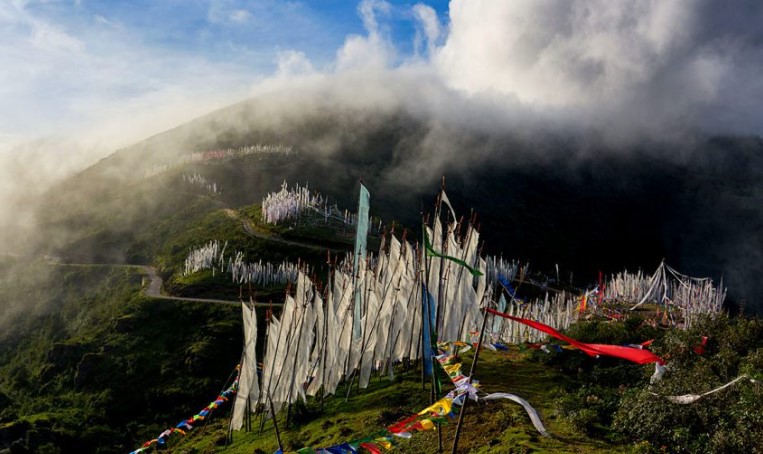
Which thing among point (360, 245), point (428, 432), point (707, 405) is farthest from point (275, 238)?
point (707, 405)

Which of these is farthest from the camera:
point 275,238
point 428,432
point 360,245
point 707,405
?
point 275,238

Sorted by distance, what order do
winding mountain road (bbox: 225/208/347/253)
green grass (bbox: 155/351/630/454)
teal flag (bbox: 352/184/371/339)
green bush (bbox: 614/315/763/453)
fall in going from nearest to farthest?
1. green bush (bbox: 614/315/763/453)
2. green grass (bbox: 155/351/630/454)
3. teal flag (bbox: 352/184/371/339)
4. winding mountain road (bbox: 225/208/347/253)

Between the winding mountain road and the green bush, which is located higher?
the winding mountain road

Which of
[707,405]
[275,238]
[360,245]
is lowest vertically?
[707,405]

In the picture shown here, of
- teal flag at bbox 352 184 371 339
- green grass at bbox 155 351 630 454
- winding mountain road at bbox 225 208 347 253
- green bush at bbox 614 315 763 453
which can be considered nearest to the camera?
green bush at bbox 614 315 763 453

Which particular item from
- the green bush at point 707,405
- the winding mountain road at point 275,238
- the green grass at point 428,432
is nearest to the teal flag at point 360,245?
the green grass at point 428,432

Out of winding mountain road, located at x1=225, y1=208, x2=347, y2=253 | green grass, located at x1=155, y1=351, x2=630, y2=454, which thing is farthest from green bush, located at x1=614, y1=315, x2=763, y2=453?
winding mountain road, located at x1=225, y1=208, x2=347, y2=253

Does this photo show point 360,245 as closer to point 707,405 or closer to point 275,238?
point 707,405

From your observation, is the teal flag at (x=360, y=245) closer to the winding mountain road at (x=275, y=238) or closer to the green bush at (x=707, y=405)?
the green bush at (x=707, y=405)

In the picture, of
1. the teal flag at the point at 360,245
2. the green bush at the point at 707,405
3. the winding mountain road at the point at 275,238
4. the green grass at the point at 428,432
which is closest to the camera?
the green bush at the point at 707,405

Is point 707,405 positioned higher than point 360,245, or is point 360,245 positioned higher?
point 360,245

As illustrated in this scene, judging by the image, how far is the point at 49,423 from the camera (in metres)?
56.3

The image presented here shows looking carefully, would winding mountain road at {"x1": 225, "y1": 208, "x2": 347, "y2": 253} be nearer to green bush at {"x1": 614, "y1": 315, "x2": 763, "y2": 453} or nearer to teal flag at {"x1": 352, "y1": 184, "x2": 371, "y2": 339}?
teal flag at {"x1": 352, "y1": 184, "x2": 371, "y2": 339}

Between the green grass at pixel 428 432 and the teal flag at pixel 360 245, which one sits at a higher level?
the teal flag at pixel 360 245
